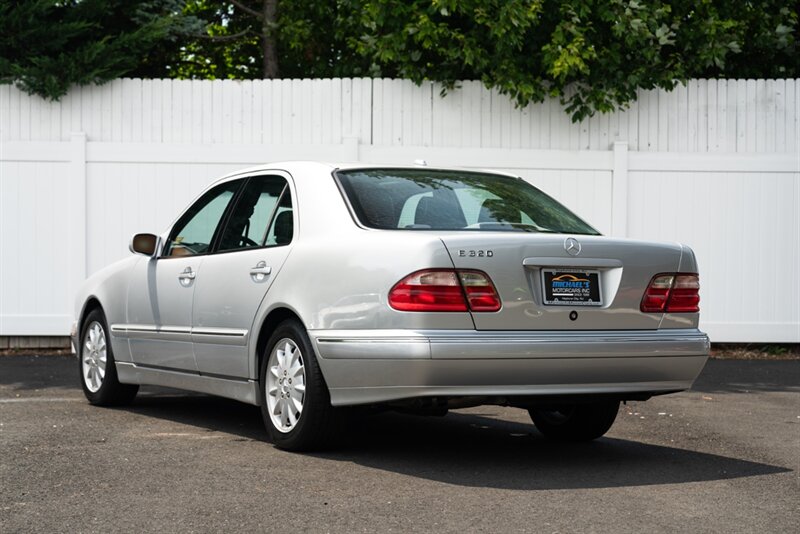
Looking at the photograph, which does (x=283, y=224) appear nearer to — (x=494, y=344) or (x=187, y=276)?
(x=187, y=276)

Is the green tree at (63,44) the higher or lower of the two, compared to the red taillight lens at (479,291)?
higher

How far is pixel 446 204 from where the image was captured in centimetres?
670

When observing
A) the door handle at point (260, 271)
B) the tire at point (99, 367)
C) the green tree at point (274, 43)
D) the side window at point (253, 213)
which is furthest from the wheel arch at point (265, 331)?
the green tree at point (274, 43)

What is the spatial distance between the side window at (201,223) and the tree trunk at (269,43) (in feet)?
32.8

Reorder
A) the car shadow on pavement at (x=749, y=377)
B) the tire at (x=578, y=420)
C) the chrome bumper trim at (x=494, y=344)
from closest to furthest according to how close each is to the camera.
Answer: the chrome bumper trim at (x=494, y=344)
the tire at (x=578, y=420)
the car shadow on pavement at (x=749, y=377)

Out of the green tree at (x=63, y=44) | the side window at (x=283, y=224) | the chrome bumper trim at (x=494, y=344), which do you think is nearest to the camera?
the chrome bumper trim at (x=494, y=344)

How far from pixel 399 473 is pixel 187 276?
7.44ft

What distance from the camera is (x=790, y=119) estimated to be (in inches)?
531

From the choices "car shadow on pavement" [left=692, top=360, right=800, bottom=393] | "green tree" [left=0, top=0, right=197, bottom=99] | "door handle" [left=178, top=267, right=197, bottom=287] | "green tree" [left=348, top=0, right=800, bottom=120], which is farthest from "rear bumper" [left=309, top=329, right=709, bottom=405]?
"green tree" [left=0, top=0, right=197, bottom=99]

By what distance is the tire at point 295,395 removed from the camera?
6361 mm

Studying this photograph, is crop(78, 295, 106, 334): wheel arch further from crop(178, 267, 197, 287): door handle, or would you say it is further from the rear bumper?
the rear bumper

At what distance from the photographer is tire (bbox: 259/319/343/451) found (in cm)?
636

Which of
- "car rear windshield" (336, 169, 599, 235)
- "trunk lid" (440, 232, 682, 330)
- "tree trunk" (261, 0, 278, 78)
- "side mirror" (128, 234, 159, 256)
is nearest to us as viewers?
"trunk lid" (440, 232, 682, 330)

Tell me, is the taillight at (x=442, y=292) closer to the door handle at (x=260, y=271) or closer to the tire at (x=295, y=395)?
the tire at (x=295, y=395)
